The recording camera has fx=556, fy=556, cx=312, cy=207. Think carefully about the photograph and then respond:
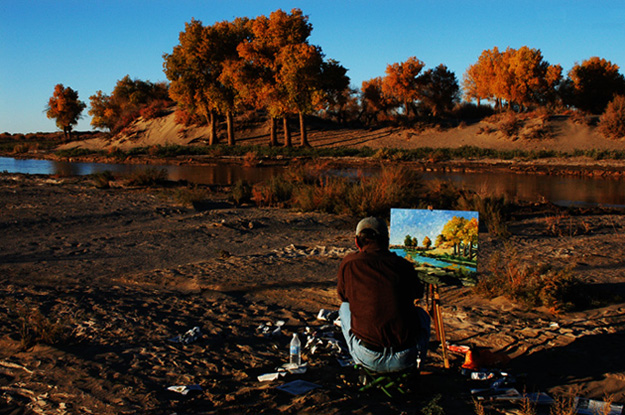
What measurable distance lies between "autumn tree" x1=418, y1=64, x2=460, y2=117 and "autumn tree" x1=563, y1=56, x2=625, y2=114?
1143 centimetres

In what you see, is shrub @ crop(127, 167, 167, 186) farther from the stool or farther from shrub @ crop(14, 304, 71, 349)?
the stool

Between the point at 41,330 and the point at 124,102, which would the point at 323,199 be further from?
the point at 124,102

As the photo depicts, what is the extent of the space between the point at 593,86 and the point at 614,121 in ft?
53.6

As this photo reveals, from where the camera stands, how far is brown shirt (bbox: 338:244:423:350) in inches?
168

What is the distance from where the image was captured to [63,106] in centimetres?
7419

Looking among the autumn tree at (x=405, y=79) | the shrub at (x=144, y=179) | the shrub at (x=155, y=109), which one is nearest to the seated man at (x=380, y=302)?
the shrub at (x=144, y=179)

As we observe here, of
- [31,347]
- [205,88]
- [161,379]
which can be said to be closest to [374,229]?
[161,379]

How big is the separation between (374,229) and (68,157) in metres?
50.1

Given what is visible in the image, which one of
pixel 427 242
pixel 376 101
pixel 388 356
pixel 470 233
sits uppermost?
pixel 376 101

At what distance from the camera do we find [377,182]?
49.7ft

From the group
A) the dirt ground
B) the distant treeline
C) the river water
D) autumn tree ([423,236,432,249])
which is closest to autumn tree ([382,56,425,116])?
the distant treeline

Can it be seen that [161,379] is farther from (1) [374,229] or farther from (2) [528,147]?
(2) [528,147]

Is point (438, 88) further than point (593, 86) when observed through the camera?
Yes

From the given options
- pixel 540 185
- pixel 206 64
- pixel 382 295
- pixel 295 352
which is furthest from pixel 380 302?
pixel 206 64
